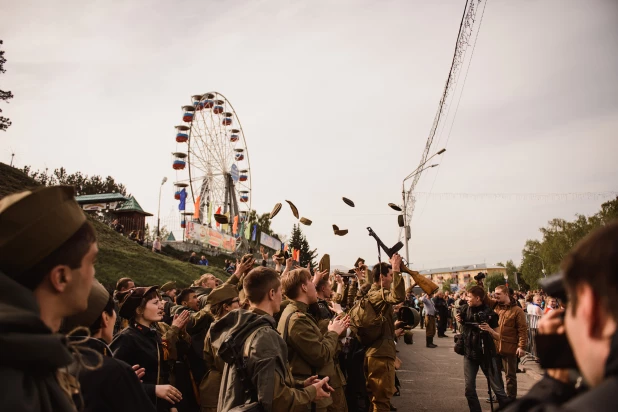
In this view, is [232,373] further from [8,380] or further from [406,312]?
[406,312]

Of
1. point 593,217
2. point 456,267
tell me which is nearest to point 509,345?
point 593,217

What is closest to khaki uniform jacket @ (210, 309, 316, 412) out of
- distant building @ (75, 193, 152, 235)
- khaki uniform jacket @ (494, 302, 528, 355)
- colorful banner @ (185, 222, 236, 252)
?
khaki uniform jacket @ (494, 302, 528, 355)

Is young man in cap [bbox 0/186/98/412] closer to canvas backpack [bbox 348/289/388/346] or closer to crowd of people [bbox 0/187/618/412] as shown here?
crowd of people [bbox 0/187/618/412]

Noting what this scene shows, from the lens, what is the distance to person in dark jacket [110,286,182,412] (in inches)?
150

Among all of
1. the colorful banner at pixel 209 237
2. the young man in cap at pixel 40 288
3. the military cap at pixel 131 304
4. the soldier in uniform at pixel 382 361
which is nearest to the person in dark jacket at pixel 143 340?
the military cap at pixel 131 304

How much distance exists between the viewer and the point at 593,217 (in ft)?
189

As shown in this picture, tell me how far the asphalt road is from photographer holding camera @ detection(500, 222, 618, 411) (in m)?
7.36

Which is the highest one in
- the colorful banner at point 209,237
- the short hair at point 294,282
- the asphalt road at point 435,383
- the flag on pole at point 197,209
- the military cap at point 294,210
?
the flag on pole at point 197,209

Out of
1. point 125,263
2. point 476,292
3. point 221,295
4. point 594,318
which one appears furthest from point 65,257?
point 125,263

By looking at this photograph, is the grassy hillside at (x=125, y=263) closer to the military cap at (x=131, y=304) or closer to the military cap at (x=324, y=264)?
the military cap at (x=324, y=264)

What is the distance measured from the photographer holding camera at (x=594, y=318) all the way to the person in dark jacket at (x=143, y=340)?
10.1ft

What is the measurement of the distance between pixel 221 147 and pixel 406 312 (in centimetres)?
3690

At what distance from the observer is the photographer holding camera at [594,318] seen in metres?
1.00

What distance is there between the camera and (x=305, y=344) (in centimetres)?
424
